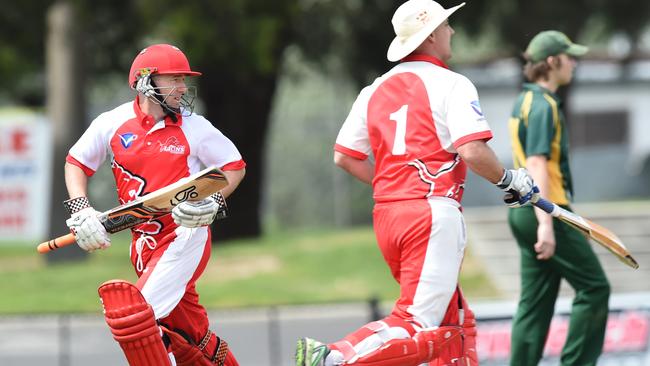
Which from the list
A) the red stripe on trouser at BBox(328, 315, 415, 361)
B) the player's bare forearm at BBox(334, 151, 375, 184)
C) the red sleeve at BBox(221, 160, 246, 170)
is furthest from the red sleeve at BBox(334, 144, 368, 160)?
the red stripe on trouser at BBox(328, 315, 415, 361)

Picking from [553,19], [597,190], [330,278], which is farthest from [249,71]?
[597,190]

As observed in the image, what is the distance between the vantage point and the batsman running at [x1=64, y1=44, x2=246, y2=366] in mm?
6273

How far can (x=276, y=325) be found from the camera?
41.1ft

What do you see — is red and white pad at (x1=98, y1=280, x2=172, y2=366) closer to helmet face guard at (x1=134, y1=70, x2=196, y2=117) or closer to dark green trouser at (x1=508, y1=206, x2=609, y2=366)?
helmet face guard at (x1=134, y1=70, x2=196, y2=117)

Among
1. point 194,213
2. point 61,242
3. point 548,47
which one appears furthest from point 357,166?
point 548,47

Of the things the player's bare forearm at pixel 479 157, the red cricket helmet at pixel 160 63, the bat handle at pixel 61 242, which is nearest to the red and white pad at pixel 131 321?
the bat handle at pixel 61 242

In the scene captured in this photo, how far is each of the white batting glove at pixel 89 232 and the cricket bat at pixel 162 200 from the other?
0.04m

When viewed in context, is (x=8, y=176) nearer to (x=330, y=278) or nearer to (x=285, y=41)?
(x=285, y=41)

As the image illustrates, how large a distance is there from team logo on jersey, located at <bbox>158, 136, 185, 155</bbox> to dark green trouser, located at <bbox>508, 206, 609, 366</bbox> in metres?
2.28

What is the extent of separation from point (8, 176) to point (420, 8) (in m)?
17.6

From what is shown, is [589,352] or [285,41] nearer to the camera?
[589,352]

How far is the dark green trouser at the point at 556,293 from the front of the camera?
7418mm

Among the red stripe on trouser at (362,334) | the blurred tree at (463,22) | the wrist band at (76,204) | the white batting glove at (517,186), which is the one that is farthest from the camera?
the blurred tree at (463,22)

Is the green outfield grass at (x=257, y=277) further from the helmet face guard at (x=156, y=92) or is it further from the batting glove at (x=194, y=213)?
the batting glove at (x=194, y=213)
